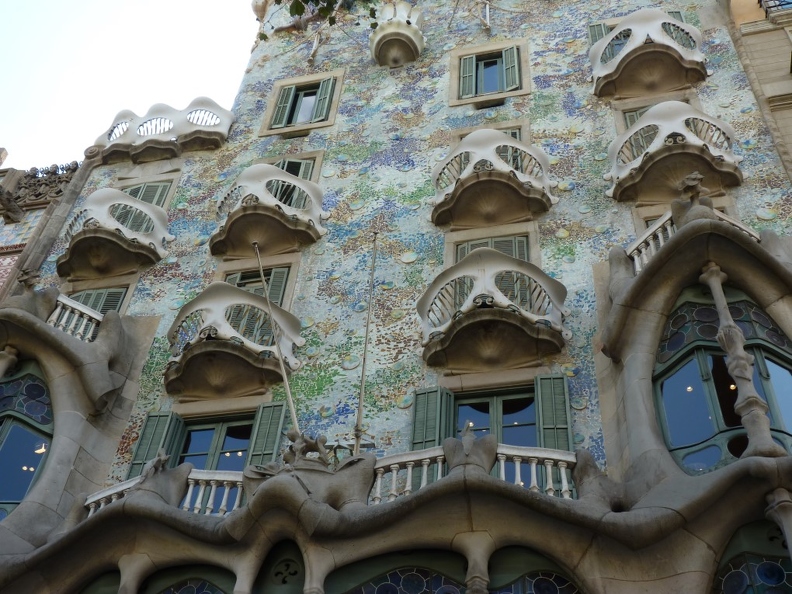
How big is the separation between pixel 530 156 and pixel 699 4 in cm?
608

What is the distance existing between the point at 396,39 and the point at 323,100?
6.44 ft

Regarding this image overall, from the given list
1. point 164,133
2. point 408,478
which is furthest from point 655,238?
point 164,133

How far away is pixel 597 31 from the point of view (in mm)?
19031

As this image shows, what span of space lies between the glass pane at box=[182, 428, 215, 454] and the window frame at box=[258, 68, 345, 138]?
7289 mm

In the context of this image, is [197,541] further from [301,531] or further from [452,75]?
[452,75]

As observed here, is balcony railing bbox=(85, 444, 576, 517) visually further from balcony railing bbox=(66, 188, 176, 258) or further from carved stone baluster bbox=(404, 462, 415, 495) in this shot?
balcony railing bbox=(66, 188, 176, 258)

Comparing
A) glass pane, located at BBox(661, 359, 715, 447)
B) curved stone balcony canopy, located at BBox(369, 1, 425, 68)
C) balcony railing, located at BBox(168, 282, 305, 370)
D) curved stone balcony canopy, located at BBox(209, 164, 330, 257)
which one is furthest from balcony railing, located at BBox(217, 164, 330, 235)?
glass pane, located at BBox(661, 359, 715, 447)

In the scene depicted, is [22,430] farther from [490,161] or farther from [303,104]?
[303,104]

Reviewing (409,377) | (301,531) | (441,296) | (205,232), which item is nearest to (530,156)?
(441,296)

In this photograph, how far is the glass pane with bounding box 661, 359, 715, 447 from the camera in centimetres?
1070

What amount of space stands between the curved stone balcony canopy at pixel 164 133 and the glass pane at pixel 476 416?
29.6ft

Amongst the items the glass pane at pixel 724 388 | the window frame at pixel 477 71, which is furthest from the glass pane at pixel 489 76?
the glass pane at pixel 724 388

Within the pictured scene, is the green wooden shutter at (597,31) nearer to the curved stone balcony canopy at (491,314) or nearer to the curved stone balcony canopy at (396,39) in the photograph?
the curved stone balcony canopy at (396,39)

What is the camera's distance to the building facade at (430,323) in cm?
1011
